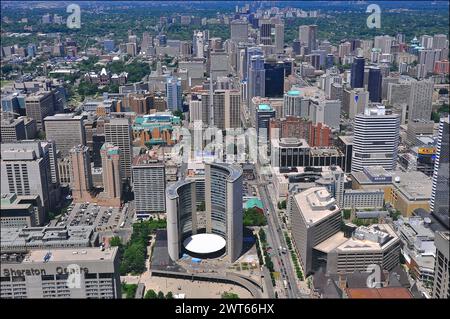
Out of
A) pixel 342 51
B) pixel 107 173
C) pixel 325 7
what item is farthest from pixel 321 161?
pixel 325 7

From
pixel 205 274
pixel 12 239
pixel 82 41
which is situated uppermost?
pixel 82 41

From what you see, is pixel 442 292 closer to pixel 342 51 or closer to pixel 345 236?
pixel 345 236

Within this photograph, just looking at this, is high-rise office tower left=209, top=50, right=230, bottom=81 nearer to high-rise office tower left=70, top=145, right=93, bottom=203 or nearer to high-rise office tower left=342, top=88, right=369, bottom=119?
high-rise office tower left=342, top=88, right=369, bottom=119

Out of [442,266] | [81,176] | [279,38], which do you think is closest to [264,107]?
[81,176]

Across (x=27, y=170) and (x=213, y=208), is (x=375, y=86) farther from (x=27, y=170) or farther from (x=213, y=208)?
(x=27, y=170)

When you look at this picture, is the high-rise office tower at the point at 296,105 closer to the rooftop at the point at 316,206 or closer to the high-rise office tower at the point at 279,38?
the rooftop at the point at 316,206

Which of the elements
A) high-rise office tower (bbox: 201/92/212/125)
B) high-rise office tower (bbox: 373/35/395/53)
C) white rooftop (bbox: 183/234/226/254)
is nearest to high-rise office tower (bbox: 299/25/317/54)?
high-rise office tower (bbox: 373/35/395/53)

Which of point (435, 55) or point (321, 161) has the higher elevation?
point (435, 55)

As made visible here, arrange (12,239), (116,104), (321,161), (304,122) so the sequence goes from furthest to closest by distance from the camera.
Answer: (116,104)
(304,122)
(321,161)
(12,239)
